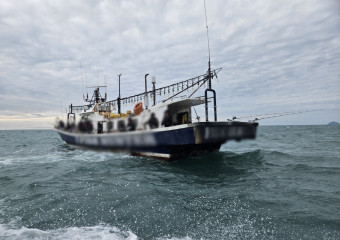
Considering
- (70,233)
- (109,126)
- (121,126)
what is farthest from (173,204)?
(109,126)

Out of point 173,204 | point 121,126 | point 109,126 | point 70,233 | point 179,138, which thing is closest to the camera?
point 70,233

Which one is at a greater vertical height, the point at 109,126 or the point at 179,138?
the point at 109,126

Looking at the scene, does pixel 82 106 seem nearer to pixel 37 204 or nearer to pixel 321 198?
pixel 37 204

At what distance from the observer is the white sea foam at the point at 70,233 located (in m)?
4.61

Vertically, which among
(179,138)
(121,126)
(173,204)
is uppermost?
(121,126)

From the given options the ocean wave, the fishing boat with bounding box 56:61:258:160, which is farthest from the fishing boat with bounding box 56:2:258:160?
the ocean wave

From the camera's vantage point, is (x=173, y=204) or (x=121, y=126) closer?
(x=173, y=204)

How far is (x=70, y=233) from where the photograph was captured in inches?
187

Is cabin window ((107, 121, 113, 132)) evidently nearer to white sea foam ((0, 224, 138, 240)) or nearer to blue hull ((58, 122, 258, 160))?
blue hull ((58, 122, 258, 160))

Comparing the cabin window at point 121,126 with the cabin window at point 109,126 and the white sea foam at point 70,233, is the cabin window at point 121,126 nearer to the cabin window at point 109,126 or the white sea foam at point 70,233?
the cabin window at point 109,126

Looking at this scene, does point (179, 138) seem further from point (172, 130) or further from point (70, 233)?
point (70, 233)

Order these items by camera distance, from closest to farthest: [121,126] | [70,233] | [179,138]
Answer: [70,233], [179,138], [121,126]

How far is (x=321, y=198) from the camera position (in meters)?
6.72

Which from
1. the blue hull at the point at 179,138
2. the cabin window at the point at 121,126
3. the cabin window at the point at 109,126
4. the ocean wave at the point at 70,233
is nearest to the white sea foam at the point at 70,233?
the ocean wave at the point at 70,233
